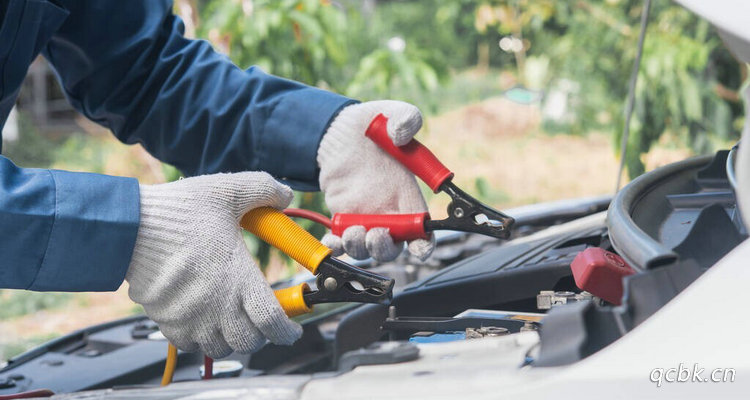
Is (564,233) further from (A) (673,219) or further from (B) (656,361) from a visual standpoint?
(B) (656,361)

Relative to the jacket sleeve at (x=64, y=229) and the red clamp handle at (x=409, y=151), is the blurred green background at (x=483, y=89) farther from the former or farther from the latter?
the jacket sleeve at (x=64, y=229)

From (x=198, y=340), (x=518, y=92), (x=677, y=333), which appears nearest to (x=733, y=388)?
(x=677, y=333)

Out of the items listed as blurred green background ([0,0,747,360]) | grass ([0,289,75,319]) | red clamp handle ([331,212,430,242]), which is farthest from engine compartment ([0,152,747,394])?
grass ([0,289,75,319])

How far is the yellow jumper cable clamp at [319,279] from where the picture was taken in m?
1.02

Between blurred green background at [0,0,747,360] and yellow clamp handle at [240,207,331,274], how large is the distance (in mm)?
593

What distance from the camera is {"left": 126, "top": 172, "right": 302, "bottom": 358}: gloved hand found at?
970 millimetres

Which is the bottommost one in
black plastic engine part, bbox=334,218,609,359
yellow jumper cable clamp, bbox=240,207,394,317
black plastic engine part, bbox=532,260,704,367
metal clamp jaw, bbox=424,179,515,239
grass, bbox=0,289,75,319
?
grass, bbox=0,289,75,319

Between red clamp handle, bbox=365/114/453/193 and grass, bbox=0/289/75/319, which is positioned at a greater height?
red clamp handle, bbox=365/114/453/193

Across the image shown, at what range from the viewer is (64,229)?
0.95m

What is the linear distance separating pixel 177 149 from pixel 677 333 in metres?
1.05

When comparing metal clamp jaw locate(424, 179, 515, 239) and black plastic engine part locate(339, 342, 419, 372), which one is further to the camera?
metal clamp jaw locate(424, 179, 515, 239)

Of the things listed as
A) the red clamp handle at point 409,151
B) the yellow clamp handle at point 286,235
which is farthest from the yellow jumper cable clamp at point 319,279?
the red clamp handle at point 409,151

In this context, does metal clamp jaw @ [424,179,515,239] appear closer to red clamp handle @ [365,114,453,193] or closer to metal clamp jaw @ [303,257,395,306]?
red clamp handle @ [365,114,453,193]

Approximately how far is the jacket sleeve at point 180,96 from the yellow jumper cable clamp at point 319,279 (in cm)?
36
